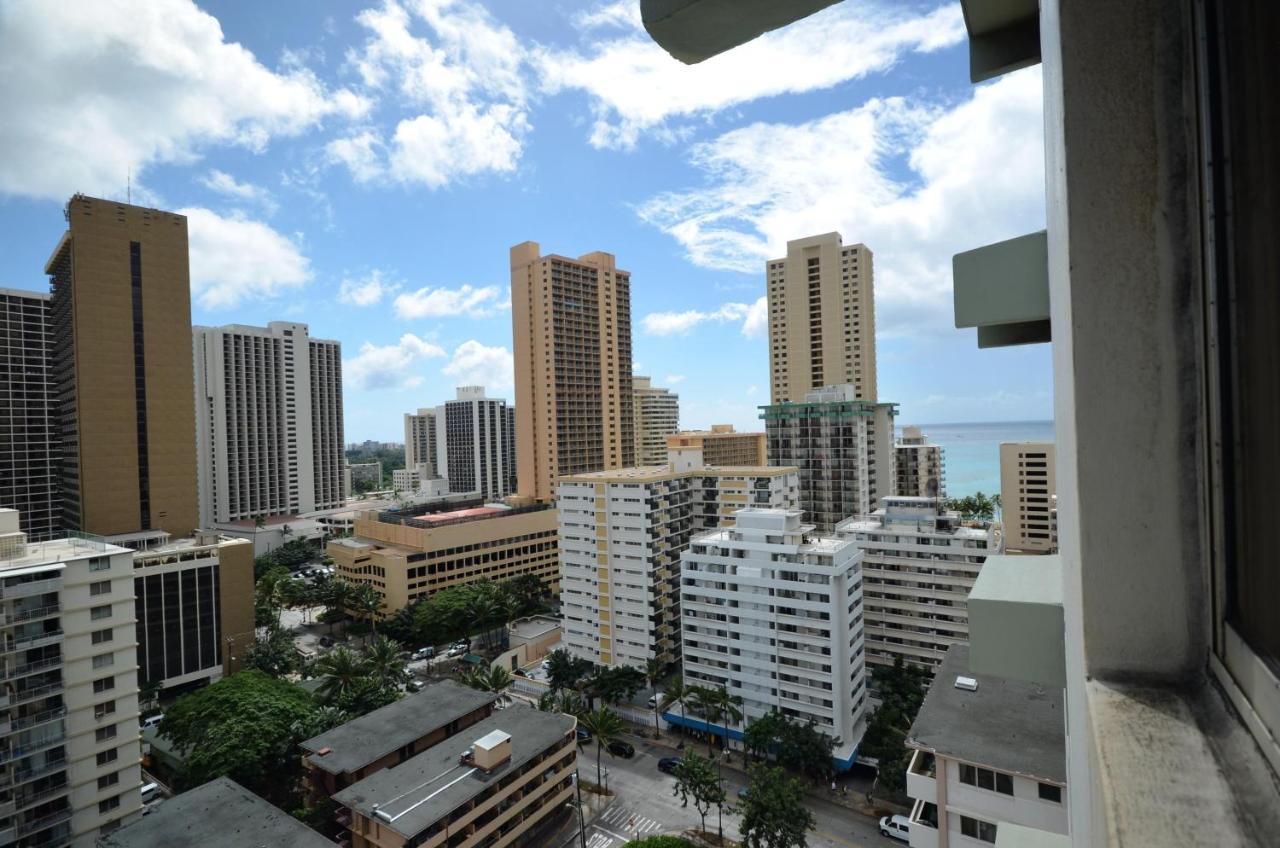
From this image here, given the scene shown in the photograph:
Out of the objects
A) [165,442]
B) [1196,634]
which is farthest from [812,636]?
[165,442]

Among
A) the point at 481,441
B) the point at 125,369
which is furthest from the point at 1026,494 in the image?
the point at 125,369

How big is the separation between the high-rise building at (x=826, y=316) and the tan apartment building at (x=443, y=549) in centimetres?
2118

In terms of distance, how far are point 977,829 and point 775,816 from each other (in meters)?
4.96

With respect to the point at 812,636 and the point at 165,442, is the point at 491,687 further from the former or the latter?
the point at 165,442

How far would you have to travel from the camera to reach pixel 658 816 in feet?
59.5

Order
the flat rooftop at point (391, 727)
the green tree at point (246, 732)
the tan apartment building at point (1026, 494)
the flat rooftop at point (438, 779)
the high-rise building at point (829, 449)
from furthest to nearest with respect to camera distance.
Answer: the tan apartment building at point (1026, 494) → the high-rise building at point (829, 449) → the green tree at point (246, 732) → the flat rooftop at point (391, 727) → the flat rooftop at point (438, 779)

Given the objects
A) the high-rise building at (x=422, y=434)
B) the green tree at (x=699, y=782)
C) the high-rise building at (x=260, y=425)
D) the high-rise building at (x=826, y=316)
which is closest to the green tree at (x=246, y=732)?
the green tree at (x=699, y=782)

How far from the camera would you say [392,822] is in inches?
539

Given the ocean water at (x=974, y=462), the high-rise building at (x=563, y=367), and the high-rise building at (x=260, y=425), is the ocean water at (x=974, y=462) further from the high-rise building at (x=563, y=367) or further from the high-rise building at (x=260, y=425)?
the high-rise building at (x=260, y=425)

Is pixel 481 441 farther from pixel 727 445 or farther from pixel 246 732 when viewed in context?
pixel 246 732

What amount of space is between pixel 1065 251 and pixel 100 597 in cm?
2330

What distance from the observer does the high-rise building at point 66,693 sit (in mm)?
15406

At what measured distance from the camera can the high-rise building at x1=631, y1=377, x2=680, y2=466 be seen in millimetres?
72125

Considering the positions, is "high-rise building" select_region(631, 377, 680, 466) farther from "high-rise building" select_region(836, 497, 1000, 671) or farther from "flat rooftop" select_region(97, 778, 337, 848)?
"flat rooftop" select_region(97, 778, 337, 848)
